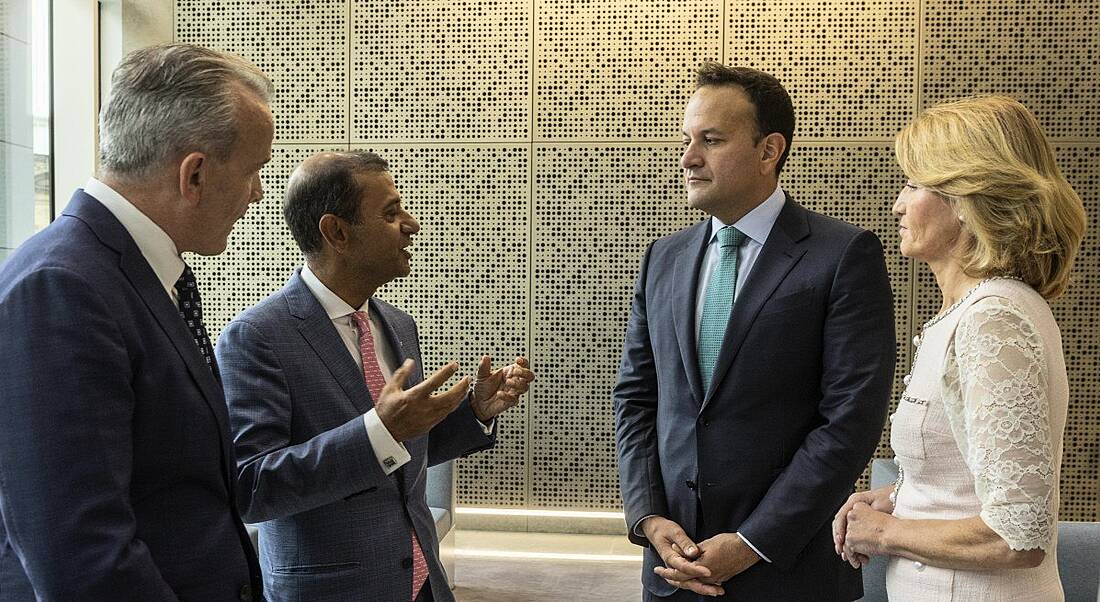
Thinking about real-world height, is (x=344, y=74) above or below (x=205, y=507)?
above

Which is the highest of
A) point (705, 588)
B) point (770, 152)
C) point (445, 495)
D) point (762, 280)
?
point (770, 152)

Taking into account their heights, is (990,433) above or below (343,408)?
above

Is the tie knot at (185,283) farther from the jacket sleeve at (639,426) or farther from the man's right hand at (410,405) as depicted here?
the jacket sleeve at (639,426)

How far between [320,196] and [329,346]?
405 mm

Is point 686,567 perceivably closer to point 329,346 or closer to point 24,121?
point 329,346

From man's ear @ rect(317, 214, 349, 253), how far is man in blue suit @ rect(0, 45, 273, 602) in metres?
0.63

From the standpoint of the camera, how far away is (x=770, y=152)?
2818mm

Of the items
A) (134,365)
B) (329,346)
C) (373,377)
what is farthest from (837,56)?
(134,365)

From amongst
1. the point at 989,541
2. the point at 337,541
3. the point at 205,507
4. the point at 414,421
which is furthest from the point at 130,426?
the point at 989,541

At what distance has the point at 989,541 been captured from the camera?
175 cm

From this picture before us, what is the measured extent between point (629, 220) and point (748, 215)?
324 centimetres

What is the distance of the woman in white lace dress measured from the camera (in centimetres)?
170

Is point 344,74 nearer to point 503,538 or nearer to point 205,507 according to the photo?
point 503,538

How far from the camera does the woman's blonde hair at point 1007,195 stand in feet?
6.01
